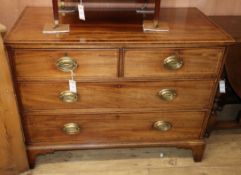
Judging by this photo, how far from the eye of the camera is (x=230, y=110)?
83.1 inches

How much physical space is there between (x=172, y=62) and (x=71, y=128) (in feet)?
2.19

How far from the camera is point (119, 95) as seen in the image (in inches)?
57.4

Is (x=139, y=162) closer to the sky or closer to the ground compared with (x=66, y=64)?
closer to the ground

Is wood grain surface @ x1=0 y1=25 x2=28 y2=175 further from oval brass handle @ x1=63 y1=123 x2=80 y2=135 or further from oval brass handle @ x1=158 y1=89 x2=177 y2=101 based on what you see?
oval brass handle @ x1=158 y1=89 x2=177 y2=101

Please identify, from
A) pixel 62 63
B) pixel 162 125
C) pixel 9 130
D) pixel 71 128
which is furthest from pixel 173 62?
pixel 9 130

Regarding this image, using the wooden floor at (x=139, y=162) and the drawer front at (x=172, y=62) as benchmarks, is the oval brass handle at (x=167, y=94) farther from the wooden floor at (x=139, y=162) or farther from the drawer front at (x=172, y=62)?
the wooden floor at (x=139, y=162)

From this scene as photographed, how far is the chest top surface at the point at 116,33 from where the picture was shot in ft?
4.14

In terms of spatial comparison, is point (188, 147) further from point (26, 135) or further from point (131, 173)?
point (26, 135)

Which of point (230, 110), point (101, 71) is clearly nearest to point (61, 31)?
point (101, 71)

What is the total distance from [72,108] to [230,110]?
1.28m

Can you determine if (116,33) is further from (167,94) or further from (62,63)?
(167,94)

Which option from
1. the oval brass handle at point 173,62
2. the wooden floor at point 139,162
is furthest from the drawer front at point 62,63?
the wooden floor at point 139,162

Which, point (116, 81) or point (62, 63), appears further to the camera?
point (116, 81)

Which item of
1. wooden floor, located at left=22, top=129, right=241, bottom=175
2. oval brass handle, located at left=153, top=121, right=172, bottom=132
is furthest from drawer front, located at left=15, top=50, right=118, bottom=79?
wooden floor, located at left=22, top=129, right=241, bottom=175
